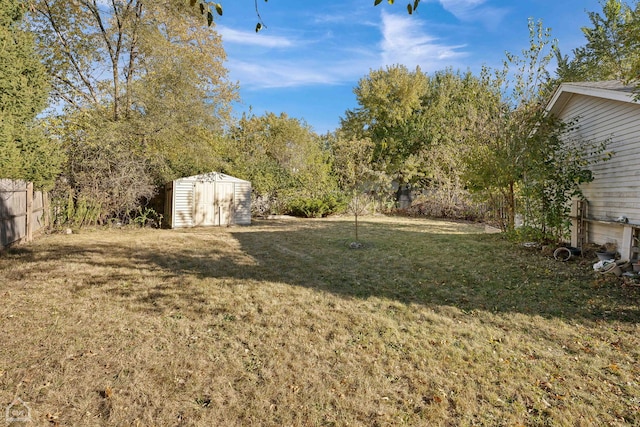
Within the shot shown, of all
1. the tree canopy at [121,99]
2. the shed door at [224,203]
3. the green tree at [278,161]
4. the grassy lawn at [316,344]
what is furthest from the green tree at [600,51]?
the tree canopy at [121,99]

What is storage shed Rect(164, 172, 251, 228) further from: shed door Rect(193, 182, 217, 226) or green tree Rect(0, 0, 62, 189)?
green tree Rect(0, 0, 62, 189)

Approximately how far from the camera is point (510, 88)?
8.43 m

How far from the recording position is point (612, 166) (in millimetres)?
6176

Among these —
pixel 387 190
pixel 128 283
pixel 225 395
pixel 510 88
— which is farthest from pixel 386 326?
pixel 387 190

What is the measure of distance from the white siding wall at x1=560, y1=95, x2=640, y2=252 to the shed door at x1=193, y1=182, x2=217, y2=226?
10.8m

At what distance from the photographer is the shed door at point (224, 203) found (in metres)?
11.8

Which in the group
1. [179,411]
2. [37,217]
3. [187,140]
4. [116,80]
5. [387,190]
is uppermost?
[116,80]

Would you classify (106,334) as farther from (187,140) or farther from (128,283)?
(187,140)

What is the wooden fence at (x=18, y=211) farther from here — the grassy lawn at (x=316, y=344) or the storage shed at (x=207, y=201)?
the storage shed at (x=207, y=201)

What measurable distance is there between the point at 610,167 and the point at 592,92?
4.93 ft

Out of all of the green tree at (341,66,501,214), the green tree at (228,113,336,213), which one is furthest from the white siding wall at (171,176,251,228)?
the green tree at (341,66,501,214)

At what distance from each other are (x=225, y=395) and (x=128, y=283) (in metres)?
3.25

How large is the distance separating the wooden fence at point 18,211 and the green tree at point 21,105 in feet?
0.84

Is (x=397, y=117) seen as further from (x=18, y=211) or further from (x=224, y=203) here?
(x=18, y=211)
